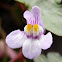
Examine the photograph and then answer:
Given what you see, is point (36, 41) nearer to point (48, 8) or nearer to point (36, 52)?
point (36, 52)

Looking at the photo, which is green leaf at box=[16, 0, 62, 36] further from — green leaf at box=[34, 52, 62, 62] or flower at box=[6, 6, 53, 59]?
green leaf at box=[34, 52, 62, 62]

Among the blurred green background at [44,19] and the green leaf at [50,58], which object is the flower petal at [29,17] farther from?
the green leaf at [50,58]

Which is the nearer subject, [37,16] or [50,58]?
[37,16]

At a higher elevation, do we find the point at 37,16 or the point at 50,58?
the point at 37,16

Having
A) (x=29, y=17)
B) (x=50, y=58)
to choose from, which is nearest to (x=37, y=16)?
(x=29, y=17)

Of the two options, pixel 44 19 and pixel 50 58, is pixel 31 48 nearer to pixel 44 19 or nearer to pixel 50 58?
pixel 44 19

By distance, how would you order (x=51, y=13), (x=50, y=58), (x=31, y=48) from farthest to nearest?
(x=50, y=58) → (x=51, y=13) → (x=31, y=48)

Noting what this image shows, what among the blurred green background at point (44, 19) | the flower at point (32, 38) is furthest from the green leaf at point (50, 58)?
the flower at point (32, 38)
